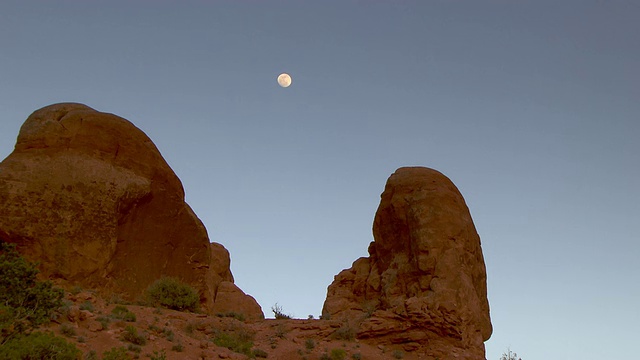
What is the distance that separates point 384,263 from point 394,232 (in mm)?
1528

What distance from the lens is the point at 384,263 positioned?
91.5 ft

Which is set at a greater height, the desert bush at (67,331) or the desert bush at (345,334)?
the desert bush at (345,334)

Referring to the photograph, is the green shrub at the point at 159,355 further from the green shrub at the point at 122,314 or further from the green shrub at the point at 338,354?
the green shrub at the point at 338,354

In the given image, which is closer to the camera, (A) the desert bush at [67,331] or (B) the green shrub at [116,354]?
(B) the green shrub at [116,354]

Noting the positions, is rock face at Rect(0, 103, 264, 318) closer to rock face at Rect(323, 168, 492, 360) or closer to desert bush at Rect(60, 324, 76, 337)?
desert bush at Rect(60, 324, 76, 337)

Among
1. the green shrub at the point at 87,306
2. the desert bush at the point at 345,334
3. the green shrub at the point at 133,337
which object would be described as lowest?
the green shrub at the point at 133,337

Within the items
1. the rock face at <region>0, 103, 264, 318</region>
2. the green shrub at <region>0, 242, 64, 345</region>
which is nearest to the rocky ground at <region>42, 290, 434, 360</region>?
the green shrub at <region>0, 242, 64, 345</region>

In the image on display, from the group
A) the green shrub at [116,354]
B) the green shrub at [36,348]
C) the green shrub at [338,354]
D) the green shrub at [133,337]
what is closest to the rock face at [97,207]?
the green shrub at [133,337]

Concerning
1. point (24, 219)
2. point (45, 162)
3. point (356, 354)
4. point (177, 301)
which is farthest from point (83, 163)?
point (356, 354)

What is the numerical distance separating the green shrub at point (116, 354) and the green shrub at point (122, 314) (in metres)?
3.48

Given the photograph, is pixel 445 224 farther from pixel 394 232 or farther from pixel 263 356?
pixel 263 356

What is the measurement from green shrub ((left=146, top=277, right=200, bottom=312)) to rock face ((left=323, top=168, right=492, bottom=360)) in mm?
6170

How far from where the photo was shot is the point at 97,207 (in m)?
23.3

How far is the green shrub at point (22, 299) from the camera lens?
45.4 ft
